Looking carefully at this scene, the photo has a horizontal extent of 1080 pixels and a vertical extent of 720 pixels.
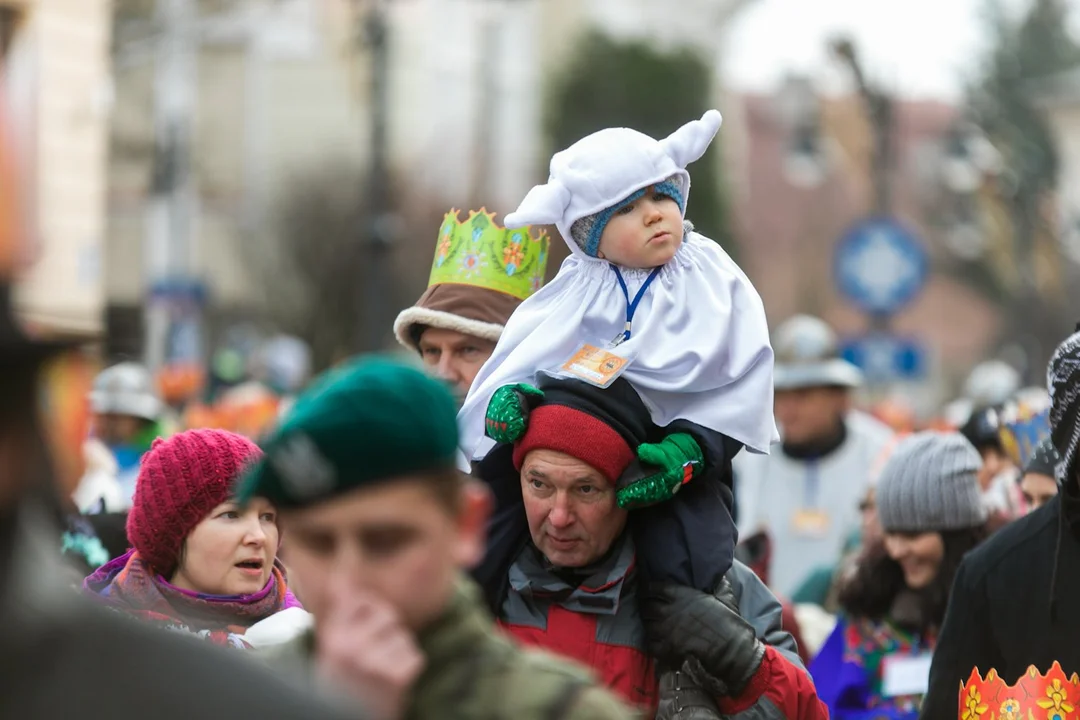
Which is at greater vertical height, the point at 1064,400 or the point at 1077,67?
the point at 1064,400

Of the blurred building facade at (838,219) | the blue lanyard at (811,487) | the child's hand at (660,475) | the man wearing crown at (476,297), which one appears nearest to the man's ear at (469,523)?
the child's hand at (660,475)

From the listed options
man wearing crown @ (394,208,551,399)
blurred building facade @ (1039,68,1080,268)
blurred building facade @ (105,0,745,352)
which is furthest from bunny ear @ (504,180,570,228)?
blurred building facade @ (1039,68,1080,268)

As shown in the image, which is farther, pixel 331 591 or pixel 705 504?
pixel 705 504

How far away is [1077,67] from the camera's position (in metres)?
71.8

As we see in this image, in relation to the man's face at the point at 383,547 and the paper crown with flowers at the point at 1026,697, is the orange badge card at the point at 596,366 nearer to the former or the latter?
Result: the paper crown with flowers at the point at 1026,697

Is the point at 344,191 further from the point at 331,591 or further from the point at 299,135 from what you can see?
the point at 331,591

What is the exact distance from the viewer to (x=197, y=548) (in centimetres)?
496

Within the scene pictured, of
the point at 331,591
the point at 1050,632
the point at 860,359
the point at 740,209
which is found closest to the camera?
the point at 331,591

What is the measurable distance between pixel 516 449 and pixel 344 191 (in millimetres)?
44536

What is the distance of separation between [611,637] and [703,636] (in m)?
0.22

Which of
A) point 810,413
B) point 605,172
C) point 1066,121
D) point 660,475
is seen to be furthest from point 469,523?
point 1066,121

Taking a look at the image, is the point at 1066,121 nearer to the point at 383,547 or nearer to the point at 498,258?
the point at 498,258

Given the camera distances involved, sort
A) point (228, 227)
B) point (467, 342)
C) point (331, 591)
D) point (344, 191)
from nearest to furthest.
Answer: point (331, 591)
point (467, 342)
point (344, 191)
point (228, 227)

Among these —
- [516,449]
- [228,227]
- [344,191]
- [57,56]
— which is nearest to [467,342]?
[516,449]
